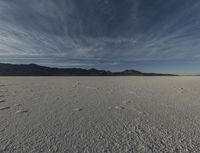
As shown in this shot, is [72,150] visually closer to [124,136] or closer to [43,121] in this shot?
[124,136]

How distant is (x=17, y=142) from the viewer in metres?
2.35

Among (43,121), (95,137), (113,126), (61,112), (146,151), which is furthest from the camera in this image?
(61,112)

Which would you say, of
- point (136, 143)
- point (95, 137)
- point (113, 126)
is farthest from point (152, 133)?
point (95, 137)

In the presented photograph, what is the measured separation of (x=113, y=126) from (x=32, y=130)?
1.69m

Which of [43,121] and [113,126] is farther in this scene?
[43,121]

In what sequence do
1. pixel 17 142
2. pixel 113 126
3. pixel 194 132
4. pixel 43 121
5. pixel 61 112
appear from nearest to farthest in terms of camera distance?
pixel 17 142, pixel 194 132, pixel 113 126, pixel 43 121, pixel 61 112

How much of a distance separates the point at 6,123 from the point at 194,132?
13.2 feet

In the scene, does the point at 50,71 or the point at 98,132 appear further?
the point at 50,71

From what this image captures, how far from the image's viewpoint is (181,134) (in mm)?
2709

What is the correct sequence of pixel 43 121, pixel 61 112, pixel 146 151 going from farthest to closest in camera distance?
pixel 61 112, pixel 43 121, pixel 146 151

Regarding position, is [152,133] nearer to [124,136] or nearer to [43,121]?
[124,136]

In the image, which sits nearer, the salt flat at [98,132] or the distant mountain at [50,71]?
the salt flat at [98,132]

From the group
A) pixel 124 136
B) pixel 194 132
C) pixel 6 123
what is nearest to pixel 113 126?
pixel 124 136

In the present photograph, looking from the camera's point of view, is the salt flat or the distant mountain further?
the distant mountain
